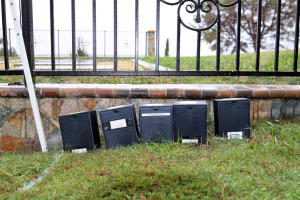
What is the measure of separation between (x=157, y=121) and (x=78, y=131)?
717mm

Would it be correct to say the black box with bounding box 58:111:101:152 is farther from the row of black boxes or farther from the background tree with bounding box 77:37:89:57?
the background tree with bounding box 77:37:89:57

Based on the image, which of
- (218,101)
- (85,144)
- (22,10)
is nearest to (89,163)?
(85,144)

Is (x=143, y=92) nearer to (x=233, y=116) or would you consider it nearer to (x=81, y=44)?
(x=233, y=116)

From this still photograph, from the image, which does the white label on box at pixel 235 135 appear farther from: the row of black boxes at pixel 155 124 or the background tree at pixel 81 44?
the background tree at pixel 81 44

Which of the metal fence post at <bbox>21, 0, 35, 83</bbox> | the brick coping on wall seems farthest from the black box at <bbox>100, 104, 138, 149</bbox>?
the metal fence post at <bbox>21, 0, 35, 83</bbox>

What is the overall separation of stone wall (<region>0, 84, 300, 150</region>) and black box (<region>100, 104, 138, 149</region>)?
0.38 meters

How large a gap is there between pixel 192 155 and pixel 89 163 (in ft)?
2.58

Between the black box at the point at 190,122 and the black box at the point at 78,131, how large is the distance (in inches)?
30.1

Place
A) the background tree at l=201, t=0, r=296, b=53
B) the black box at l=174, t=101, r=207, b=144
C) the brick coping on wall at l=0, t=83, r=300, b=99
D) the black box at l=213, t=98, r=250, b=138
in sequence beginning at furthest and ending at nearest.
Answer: the background tree at l=201, t=0, r=296, b=53 < the brick coping on wall at l=0, t=83, r=300, b=99 < the black box at l=213, t=98, r=250, b=138 < the black box at l=174, t=101, r=207, b=144

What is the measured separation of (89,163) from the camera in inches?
99.3

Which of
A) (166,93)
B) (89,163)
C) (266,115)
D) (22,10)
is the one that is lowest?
(89,163)

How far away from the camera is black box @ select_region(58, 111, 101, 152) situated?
9.73 ft

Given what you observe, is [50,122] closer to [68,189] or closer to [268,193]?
[68,189]

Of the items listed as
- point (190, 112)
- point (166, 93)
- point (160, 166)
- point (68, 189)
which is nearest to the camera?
point (68, 189)
